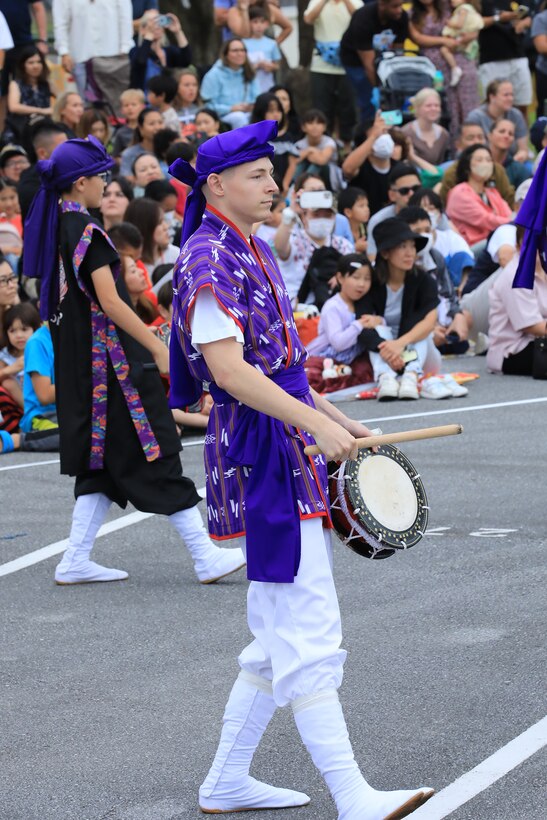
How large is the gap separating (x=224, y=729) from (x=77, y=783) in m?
0.53

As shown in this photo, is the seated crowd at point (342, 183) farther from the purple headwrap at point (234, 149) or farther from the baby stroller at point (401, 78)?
the purple headwrap at point (234, 149)

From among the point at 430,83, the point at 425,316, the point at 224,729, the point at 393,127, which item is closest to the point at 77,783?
the point at 224,729

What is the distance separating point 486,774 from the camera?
4012mm

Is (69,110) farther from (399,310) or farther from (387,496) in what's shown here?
(387,496)

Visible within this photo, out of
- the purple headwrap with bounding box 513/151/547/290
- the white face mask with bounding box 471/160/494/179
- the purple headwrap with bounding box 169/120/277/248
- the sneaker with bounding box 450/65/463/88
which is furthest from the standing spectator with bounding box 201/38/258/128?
the purple headwrap with bounding box 169/120/277/248

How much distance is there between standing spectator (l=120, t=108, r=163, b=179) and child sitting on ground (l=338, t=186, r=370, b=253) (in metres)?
1.93

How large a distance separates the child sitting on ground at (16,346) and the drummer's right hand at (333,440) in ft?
21.6

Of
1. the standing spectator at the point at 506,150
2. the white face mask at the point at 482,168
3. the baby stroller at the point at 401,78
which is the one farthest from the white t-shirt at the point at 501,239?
the baby stroller at the point at 401,78

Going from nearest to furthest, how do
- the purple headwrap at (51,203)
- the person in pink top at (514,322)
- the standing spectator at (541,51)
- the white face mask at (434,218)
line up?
the purple headwrap at (51,203)
the person in pink top at (514,322)
the white face mask at (434,218)
the standing spectator at (541,51)

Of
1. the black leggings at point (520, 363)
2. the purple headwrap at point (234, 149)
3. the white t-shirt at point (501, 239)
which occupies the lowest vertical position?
the black leggings at point (520, 363)

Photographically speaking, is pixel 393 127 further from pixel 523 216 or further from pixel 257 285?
pixel 257 285

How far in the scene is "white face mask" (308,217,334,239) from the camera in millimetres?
12383

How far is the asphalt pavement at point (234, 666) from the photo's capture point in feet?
13.5

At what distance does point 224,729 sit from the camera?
3.93 metres
